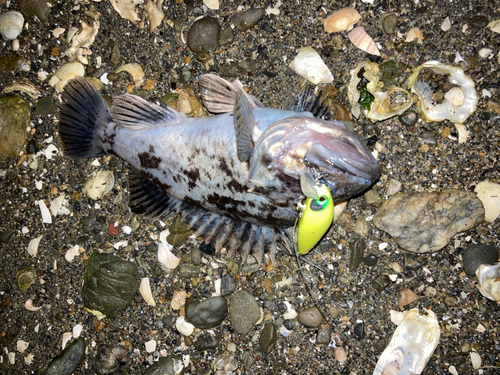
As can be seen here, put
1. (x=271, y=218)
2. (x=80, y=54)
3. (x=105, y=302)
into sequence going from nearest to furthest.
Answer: (x=271, y=218)
(x=105, y=302)
(x=80, y=54)

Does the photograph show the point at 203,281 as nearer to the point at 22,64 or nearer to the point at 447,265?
the point at 447,265

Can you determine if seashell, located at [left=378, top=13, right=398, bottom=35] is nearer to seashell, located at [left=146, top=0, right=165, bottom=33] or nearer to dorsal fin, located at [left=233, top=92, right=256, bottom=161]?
dorsal fin, located at [left=233, top=92, right=256, bottom=161]

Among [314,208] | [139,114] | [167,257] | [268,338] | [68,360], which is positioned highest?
[139,114]

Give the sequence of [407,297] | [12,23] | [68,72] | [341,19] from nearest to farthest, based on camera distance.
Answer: [407,297] < [341,19] < [68,72] < [12,23]

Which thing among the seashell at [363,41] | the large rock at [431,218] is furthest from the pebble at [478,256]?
the seashell at [363,41]

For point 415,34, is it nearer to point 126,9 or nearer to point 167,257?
point 126,9

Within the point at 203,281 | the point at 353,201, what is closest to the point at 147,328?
the point at 203,281

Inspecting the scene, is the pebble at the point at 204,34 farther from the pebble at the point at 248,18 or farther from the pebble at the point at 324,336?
the pebble at the point at 324,336

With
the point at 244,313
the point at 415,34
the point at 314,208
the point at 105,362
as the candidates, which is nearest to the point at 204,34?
the point at 415,34
